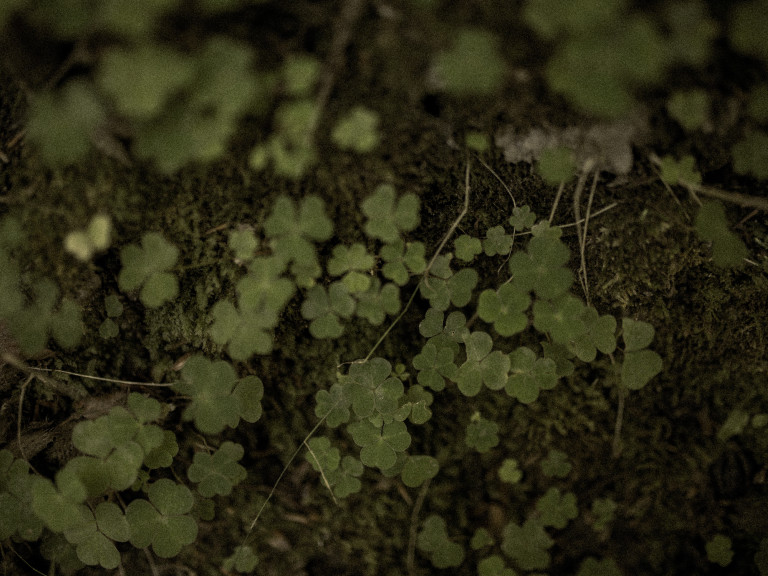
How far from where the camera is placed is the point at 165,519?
5.34 ft

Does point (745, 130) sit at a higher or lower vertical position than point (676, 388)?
higher

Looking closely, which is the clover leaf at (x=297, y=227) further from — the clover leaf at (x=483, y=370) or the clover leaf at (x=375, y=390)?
the clover leaf at (x=483, y=370)

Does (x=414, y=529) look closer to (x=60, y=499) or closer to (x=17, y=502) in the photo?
(x=60, y=499)

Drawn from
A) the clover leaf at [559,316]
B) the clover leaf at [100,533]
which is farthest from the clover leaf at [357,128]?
the clover leaf at [100,533]

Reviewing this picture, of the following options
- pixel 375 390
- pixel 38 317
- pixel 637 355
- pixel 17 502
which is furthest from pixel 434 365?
pixel 17 502

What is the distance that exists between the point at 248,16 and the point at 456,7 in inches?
18.4

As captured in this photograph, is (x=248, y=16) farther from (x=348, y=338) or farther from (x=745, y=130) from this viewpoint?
(x=745, y=130)

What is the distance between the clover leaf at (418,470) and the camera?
175 cm

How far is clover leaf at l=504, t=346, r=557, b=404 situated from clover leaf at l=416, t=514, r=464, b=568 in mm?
704

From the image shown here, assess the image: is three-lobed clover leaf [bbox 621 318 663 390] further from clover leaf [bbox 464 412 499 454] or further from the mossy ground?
clover leaf [bbox 464 412 499 454]

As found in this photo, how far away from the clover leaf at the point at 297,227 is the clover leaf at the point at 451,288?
0.43m

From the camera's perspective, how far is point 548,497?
1.91m

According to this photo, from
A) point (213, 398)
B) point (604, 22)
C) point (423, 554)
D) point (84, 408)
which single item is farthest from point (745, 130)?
point (84, 408)

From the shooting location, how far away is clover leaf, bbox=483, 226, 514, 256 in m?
1.52
